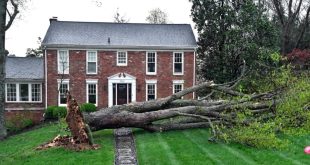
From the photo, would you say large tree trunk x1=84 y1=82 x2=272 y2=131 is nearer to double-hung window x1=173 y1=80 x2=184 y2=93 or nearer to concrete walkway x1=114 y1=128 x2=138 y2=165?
concrete walkway x1=114 y1=128 x2=138 y2=165

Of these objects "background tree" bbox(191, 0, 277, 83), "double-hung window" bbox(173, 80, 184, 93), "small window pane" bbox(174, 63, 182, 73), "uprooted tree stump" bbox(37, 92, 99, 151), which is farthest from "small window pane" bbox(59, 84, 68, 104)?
"uprooted tree stump" bbox(37, 92, 99, 151)

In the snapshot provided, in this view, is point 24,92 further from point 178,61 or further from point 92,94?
point 178,61

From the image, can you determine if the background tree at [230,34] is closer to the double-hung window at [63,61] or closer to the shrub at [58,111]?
the double-hung window at [63,61]

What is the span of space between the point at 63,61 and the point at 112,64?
3316 millimetres

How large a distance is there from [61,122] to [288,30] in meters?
25.8

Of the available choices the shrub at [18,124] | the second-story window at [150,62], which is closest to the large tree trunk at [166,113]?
the shrub at [18,124]

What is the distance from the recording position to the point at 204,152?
12.6 metres

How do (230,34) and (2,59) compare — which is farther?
(230,34)

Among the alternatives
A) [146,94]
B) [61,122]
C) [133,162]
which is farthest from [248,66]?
[133,162]

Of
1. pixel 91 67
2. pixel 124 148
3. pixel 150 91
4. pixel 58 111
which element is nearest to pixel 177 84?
pixel 150 91

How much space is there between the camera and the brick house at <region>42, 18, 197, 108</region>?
1092 inches

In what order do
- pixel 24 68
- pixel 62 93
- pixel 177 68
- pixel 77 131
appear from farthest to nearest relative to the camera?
pixel 24 68
pixel 177 68
pixel 62 93
pixel 77 131

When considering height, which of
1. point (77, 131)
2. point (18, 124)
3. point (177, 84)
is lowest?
point (18, 124)

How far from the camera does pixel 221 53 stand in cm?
2934
